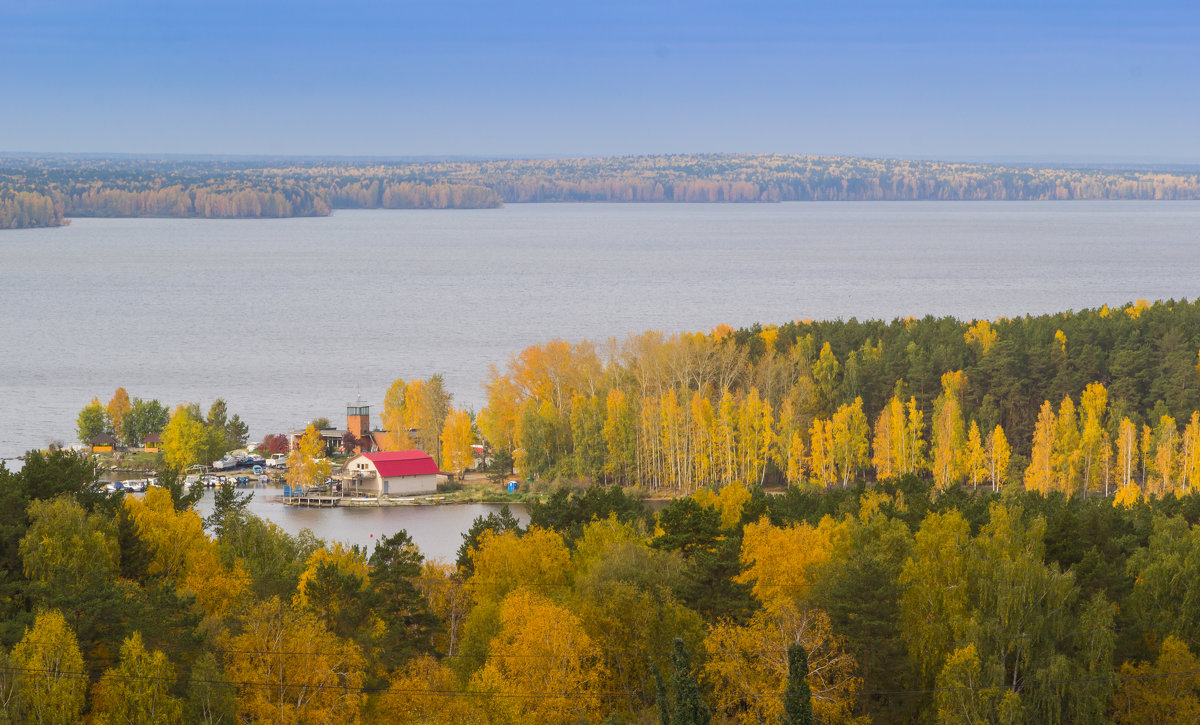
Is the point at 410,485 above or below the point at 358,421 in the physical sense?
below

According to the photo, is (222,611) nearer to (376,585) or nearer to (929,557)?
(376,585)

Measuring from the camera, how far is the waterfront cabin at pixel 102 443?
161 feet

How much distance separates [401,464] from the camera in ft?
150

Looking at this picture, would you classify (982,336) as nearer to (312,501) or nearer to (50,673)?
(312,501)

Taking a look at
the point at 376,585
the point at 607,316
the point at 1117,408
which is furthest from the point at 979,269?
the point at 376,585

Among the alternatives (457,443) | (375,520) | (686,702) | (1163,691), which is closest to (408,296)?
(457,443)

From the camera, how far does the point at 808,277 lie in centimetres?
11656

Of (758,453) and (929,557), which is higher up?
(929,557)

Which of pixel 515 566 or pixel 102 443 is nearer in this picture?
pixel 515 566

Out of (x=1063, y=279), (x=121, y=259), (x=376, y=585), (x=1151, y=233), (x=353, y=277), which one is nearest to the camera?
(x=376, y=585)

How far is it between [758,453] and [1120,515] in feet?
62.4

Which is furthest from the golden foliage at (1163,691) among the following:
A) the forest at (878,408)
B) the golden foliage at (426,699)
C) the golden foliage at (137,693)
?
the forest at (878,408)

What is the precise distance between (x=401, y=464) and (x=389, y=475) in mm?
811

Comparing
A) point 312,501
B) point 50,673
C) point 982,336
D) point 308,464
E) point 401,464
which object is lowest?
point 312,501
